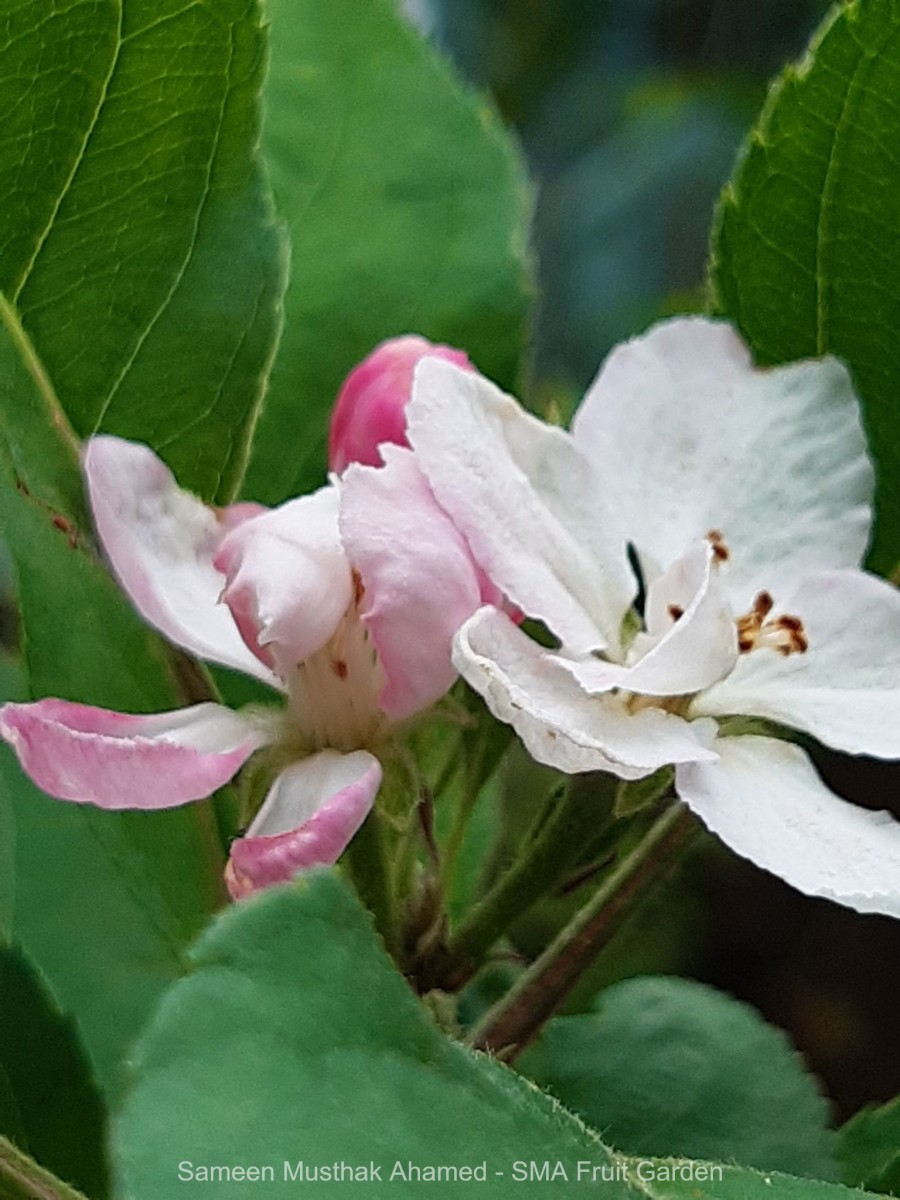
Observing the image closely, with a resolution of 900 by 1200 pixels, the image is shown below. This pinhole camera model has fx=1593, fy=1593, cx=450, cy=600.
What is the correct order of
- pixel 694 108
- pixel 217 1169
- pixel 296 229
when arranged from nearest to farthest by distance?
1. pixel 217 1169
2. pixel 296 229
3. pixel 694 108

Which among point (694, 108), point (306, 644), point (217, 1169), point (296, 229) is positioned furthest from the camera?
point (694, 108)

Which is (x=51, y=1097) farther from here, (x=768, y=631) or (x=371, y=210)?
(x=371, y=210)

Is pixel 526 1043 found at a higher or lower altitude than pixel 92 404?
lower

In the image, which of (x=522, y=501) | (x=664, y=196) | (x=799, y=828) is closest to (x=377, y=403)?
(x=522, y=501)

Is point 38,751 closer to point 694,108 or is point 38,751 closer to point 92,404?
point 92,404

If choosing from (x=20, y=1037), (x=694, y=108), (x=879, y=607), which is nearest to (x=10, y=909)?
(x=20, y=1037)

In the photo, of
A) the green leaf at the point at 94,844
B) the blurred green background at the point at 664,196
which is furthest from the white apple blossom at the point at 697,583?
the blurred green background at the point at 664,196

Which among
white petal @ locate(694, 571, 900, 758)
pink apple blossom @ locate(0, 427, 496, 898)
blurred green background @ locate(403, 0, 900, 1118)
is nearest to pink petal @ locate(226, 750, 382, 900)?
pink apple blossom @ locate(0, 427, 496, 898)

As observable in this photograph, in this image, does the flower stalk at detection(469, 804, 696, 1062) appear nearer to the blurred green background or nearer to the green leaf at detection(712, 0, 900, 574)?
the green leaf at detection(712, 0, 900, 574)
